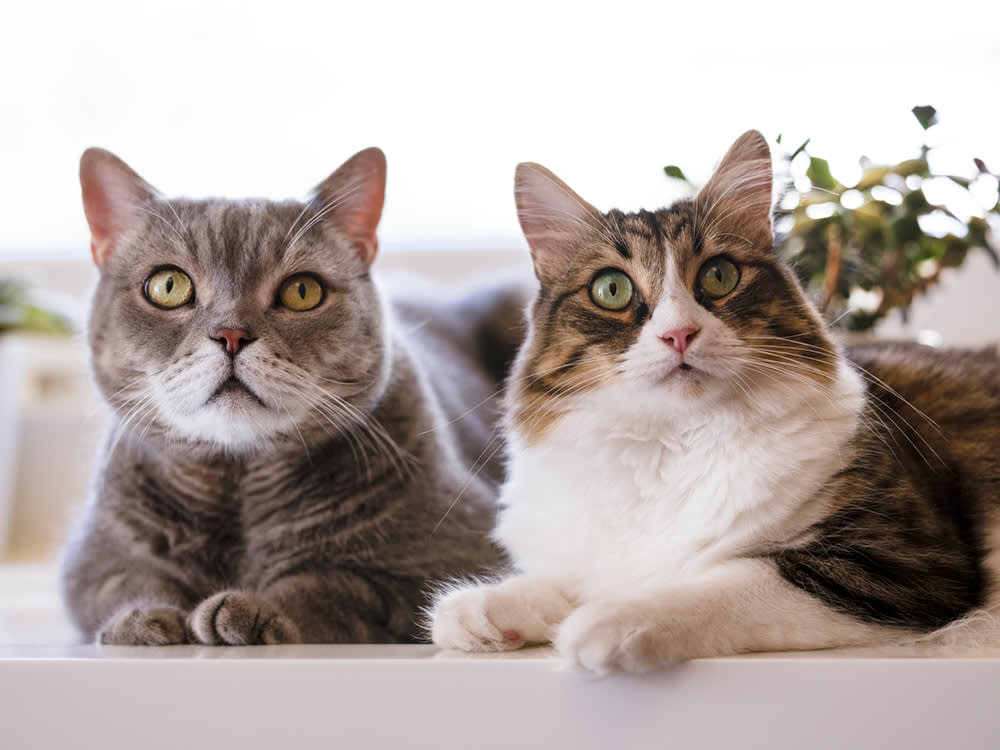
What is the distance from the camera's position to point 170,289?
1447 mm

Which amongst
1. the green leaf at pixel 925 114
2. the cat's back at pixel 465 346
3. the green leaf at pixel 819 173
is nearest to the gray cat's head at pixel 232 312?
the cat's back at pixel 465 346

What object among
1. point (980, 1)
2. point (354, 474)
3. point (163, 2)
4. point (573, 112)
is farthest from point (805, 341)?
point (163, 2)

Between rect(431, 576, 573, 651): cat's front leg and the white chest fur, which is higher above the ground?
the white chest fur

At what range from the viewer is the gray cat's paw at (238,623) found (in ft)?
4.05

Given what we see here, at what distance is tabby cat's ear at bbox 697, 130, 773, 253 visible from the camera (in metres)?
1.36

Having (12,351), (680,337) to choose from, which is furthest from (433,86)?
(680,337)

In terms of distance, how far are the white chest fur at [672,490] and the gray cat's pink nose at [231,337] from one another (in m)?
0.46

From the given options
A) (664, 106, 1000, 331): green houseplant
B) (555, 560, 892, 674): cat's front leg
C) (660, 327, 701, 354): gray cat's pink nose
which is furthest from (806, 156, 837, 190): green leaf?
(555, 560, 892, 674): cat's front leg

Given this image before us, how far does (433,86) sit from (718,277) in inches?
81.6

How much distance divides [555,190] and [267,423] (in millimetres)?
556

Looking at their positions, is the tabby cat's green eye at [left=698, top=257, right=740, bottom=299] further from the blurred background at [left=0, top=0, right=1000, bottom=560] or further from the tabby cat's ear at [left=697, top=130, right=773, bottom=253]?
the blurred background at [left=0, top=0, right=1000, bottom=560]

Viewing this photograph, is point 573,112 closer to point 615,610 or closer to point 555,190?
point 555,190

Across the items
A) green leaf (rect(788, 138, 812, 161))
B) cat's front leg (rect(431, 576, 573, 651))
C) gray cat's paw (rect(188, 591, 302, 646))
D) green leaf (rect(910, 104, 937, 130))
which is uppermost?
green leaf (rect(910, 104, 937, 130))

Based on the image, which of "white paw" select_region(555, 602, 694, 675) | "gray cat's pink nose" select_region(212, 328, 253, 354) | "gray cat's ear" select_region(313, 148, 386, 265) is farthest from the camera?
"gray cat's ear" select_region(313, 148, 386, 265)
